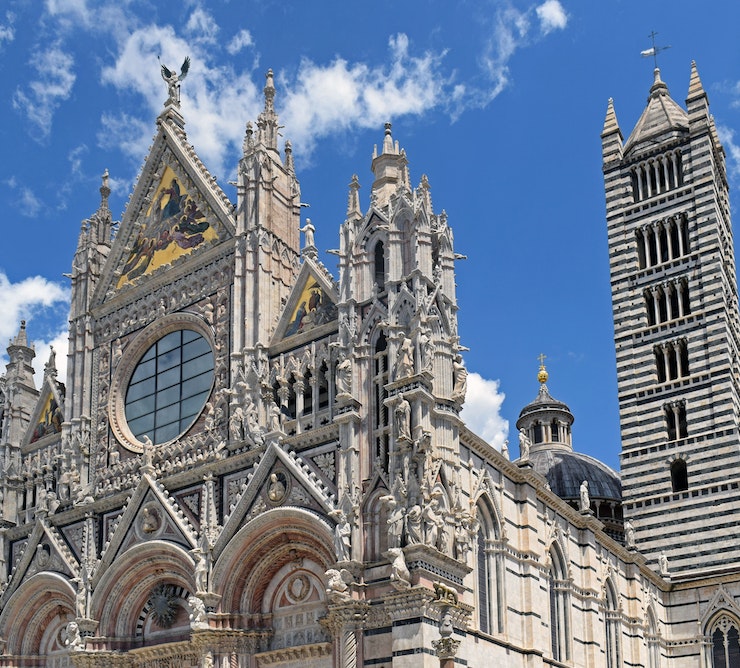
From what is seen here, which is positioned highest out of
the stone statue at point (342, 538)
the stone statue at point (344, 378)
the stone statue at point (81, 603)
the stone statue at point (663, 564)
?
the stone statue at point (344, 378)

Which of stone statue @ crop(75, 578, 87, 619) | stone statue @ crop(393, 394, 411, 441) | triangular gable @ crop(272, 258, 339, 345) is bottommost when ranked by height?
stone statue @ crop(75, 578, 87, 619)

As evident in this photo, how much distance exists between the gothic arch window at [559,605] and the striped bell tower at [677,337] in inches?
422

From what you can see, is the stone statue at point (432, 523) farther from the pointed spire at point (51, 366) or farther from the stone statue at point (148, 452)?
the pointed spire at point (51, 366)

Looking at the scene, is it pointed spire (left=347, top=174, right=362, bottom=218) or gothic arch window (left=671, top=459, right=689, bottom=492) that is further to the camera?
gothic arch window (left=671, top=459, right=689, bottom=492)

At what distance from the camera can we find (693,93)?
153ft

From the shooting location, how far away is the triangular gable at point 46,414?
3338 cm

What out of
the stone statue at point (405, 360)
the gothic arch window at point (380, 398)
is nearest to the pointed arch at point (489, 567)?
the gothic arch window at point (380, 398)

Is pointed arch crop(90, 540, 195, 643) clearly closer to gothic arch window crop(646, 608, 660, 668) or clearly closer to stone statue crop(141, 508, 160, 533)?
stone statue crop(141, 508, 160, 533)

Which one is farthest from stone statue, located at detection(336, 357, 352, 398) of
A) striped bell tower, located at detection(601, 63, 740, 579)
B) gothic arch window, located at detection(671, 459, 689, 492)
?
gothic arch window, located at detection(671, 459, 689, 492)

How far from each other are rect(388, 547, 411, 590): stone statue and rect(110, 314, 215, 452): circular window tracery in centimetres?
846

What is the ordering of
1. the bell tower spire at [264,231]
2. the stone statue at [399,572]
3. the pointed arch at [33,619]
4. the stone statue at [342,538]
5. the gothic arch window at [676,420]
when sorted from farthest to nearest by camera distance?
1. the gothic arch window at [676,420]
2. the pointed arch at [33,619]
3. the bell tower spire at [264,231]
4. the stone statue at [342,538]
5. the stone statue at [399,572]

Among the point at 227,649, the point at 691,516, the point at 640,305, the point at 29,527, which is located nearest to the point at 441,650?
the point at 227,649

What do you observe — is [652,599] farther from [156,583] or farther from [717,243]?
[156,583]

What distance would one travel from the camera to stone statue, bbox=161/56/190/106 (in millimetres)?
34562
